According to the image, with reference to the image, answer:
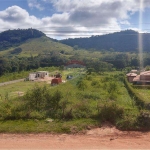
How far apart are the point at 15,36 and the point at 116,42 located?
3622 inches

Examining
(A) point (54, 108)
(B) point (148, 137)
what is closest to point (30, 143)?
(A) point (54, 108)

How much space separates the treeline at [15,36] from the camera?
567 ft

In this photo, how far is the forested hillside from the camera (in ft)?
525

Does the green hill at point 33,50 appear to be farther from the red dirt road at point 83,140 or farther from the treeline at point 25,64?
the red dirt road at point 83,140

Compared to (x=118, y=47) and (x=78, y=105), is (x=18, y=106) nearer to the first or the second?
(x=78, y=105)

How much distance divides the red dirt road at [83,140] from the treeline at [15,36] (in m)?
166

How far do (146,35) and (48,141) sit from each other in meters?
170

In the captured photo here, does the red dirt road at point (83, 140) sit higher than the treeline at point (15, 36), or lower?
lower

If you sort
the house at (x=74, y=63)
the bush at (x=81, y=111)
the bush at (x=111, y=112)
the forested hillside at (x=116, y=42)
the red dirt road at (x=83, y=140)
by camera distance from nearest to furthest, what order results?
1. the red dirt road at (x=83, y=140)
2. the bush at (x=111, y=112)
3. the bush at (x=81, y=111)
4. the house at (x=74, y=63)
5. the forested hillside at (x=116, y=42)

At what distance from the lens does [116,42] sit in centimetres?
17288

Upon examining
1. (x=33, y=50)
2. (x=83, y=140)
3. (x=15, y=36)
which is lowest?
(x=83, y=140)

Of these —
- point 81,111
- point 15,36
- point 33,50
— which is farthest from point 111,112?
point 15,36

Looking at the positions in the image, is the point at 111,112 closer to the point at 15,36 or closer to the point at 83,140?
the point at 83,140

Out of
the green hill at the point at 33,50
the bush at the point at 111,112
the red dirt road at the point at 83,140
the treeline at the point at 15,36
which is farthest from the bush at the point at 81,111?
the treeline at the point at 15,36
